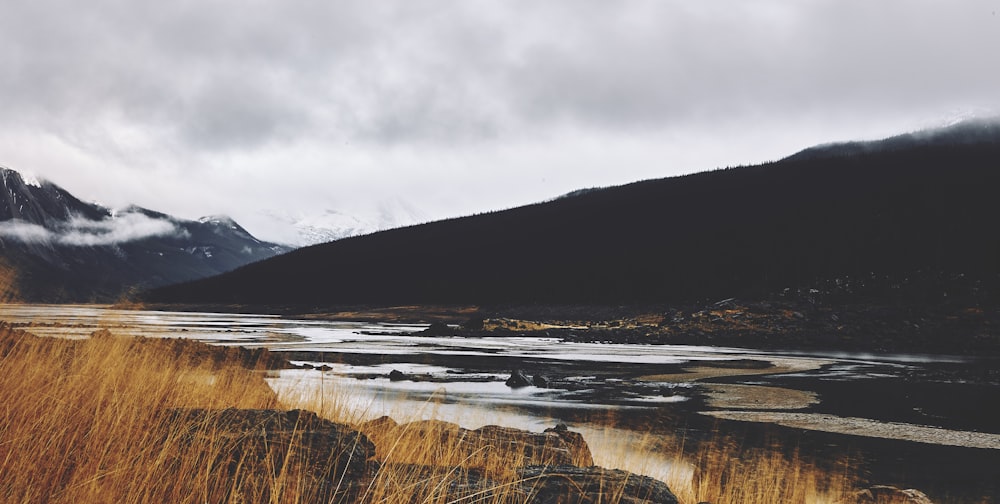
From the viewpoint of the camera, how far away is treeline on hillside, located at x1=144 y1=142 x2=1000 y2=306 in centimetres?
6650

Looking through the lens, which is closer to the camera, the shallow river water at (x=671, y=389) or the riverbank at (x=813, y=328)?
the shallow river water at (x=671, y=389)

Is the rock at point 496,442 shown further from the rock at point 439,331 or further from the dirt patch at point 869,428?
the rock at point 439,331

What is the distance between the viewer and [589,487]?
4285 millimetres

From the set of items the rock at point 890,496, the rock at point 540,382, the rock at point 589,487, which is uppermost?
the rock at point 589,487

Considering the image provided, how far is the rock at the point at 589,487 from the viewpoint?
4.12 metres

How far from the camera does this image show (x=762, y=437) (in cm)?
1173

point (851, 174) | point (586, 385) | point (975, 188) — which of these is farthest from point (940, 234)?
point (586, 385)

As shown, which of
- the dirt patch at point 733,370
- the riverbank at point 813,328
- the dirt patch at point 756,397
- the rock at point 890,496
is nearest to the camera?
the rock at point 890,496

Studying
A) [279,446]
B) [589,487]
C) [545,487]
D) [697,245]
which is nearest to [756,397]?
[589,487]

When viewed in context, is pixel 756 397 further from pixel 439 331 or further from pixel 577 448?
pixel 439 331

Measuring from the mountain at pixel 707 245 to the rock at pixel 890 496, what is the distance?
5237 cm

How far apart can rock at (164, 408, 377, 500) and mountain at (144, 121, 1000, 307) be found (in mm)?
56704

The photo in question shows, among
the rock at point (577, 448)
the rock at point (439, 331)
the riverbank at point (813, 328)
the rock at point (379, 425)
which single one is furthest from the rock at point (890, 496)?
the rock at point (439, 331)

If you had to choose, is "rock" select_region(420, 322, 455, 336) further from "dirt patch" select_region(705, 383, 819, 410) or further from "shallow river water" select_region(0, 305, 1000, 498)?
"dirt patch" select_region(705, 383, 819, 410)
